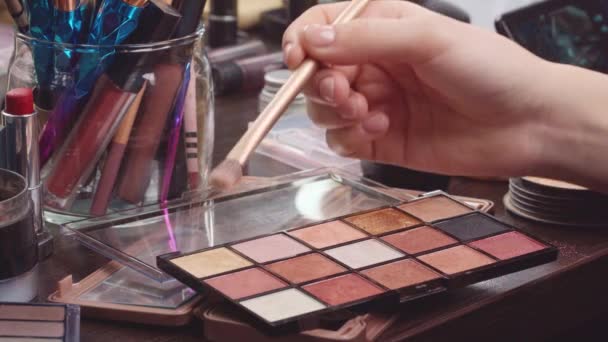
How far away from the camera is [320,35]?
624 mm

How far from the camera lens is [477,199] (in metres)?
0.77

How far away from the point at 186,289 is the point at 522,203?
0.98ft

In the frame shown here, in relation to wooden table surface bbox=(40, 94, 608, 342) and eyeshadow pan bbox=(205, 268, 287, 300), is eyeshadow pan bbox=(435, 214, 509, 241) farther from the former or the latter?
eyeshadow pan bbox=(205, 268, 287, 300)

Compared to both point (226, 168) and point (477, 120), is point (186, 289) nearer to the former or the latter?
point (226, 168)

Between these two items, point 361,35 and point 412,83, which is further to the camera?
point 412,83

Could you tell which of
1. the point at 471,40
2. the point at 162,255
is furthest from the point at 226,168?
the point at 471,40

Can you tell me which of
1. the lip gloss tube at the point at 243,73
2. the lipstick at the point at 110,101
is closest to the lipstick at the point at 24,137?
the lipstick at the point at 110,101

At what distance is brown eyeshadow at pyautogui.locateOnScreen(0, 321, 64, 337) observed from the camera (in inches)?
Result: 21.3

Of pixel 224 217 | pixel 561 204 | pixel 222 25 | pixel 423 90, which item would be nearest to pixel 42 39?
pixel 224 217

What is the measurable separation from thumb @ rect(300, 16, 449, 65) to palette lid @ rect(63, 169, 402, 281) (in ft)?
0.42

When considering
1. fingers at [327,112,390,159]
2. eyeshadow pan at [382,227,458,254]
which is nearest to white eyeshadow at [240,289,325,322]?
eyeshadow pan at [382,227,458,254]

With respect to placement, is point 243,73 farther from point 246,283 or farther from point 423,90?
point 246,283

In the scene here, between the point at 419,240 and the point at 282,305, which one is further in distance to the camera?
the point at 419,240

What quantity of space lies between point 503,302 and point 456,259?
41 mm
